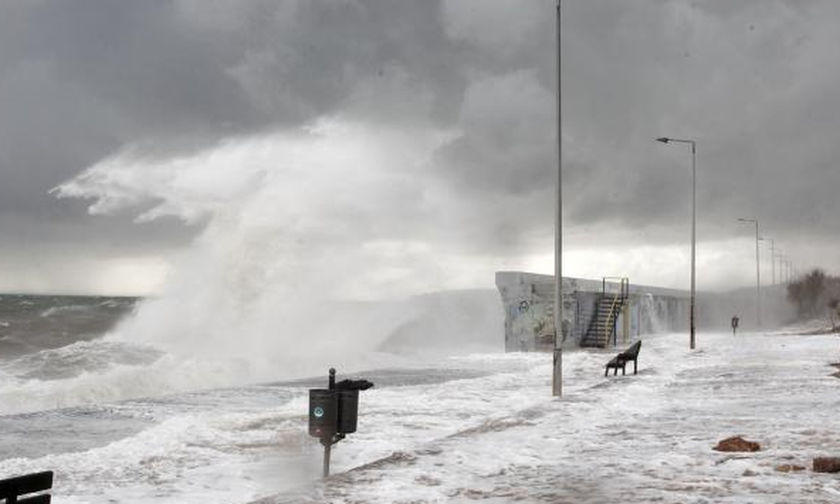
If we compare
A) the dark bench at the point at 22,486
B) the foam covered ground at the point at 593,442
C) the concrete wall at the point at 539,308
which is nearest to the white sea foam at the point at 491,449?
the foam covered ground at the point at 593,442

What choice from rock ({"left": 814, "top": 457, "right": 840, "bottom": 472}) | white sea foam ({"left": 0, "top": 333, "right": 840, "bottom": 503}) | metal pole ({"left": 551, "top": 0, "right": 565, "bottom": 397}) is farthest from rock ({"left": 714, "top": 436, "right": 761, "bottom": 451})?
metal pole ({"left": 551, "top": 0, "right": 565, "bottom": 397})

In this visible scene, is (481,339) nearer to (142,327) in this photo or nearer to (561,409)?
(142,327)

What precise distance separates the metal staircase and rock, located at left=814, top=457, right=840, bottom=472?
1248 inches

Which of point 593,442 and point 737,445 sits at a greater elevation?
point 737,445

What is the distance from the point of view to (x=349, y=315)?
4925 cm

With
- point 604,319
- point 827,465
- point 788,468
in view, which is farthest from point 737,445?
point 604,319

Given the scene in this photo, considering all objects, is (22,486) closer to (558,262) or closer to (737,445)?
(737,445)

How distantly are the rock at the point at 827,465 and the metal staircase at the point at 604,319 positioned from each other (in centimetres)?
3169

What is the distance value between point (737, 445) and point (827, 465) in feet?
4.84

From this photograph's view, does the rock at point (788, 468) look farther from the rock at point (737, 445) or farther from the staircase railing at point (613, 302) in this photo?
the staircase railing at point (613, 302)

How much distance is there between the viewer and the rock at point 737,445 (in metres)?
8.98

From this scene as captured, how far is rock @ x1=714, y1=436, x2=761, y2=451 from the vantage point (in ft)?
29.5

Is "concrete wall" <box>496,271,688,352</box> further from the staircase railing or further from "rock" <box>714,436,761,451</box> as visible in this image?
"rock" <box>714,436,761,451</box>

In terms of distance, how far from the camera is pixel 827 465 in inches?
299
